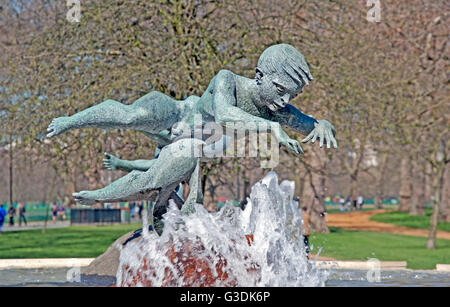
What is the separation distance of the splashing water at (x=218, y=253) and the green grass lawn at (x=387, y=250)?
340 inches

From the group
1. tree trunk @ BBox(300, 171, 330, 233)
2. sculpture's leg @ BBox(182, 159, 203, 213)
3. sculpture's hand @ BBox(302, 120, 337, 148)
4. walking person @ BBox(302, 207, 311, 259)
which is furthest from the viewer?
tree trunk @ BBox(300, 171, 330, 233)

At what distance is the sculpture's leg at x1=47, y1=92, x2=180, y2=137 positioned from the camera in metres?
5.79

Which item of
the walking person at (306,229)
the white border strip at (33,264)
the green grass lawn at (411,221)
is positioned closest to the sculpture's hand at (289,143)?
the walking person at (306,229)

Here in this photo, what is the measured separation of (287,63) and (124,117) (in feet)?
4.64

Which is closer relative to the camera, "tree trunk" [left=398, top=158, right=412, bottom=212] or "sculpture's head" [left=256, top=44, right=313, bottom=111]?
"sculpture's head" [left=256, top=44, right=313, bottom=111]

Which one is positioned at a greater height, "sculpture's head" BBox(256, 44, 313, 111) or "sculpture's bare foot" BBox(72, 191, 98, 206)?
"sculpture's head" BBox(256, 44, 313, 111)

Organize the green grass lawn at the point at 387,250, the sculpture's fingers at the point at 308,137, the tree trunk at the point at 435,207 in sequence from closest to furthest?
1. the sculpture's fingers at the point at 308,137
2. the green grass lawn at the point at 387,250
3. the tree trunk at the point at 435,207

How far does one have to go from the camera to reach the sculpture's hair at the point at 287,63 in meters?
5.71

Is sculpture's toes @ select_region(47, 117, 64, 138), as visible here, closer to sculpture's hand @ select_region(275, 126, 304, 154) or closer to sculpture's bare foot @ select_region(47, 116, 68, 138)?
sculpture's bare foot @ select_region(47, 116, 68, 138)

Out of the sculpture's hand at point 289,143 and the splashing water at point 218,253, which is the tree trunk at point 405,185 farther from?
the sculpture's hand at point 289,143

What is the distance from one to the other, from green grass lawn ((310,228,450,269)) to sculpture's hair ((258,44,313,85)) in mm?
9499
